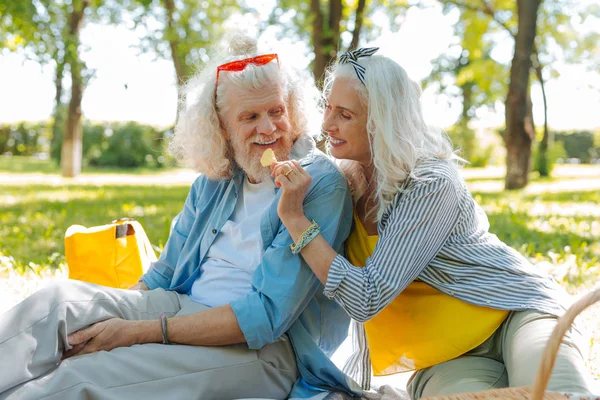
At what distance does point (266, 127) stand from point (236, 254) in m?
0.61

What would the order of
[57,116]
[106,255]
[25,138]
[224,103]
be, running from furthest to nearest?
1. [25,138]
2. [57,116]
3. [106,255]
4. [224,103]

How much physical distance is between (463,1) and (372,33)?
8.72ft

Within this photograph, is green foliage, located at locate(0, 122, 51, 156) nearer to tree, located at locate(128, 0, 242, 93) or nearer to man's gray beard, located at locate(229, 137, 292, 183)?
tree, located at locate(128, 0, 242, 93)

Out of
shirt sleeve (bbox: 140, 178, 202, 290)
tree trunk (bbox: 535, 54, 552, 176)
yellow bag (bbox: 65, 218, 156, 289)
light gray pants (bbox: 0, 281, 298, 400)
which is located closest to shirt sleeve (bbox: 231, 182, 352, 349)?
light gray pants (bbox: 0, 281, 298, 400)

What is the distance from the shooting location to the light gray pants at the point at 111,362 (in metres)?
2.41

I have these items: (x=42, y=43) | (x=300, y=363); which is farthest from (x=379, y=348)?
(x=42, y=43)

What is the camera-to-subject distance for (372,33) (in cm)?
1895

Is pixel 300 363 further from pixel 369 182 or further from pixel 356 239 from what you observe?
pixel 369 182

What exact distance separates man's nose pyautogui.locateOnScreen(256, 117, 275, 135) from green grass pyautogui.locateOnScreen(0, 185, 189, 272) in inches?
143

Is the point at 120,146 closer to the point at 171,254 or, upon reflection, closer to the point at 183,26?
the point at 183,26

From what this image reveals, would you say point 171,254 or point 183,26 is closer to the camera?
point 171,254

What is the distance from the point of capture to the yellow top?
2.75 m

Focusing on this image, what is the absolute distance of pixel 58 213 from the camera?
9.68 meters

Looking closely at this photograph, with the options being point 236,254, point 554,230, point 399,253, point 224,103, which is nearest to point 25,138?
point 554,230
